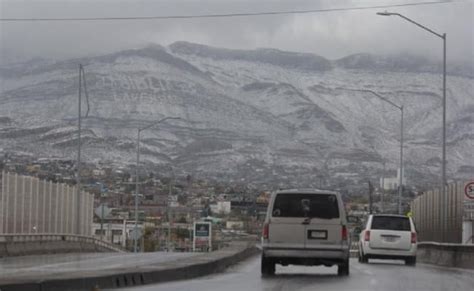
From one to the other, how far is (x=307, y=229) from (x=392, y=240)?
446 inches

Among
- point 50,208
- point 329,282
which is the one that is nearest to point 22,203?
point 50,208

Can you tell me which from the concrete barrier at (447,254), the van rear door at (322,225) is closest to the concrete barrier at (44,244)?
the concrete barrier at (447,254)

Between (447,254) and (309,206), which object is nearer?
(309,206)

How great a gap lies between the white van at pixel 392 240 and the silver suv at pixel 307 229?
1052 centimetres

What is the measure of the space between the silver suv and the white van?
1052 cm

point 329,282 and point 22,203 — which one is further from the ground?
point 22,203

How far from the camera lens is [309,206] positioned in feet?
92.7

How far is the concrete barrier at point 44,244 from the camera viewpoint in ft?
141

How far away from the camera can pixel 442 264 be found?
42.2 m

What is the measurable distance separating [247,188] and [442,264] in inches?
2091

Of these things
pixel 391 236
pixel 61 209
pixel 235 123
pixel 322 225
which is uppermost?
pixel 235 123

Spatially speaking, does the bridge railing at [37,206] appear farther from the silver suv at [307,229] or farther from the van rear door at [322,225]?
the van rear door at [322,225]

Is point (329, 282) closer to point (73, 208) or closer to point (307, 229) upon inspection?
point (307, 229)

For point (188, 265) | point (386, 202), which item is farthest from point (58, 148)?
point (188, 265)
